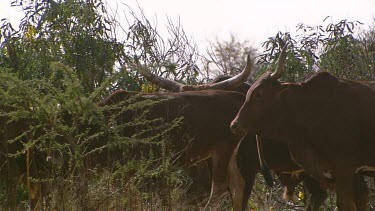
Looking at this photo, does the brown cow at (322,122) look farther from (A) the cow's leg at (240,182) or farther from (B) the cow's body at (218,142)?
(A) the cow's leg at (240,182)

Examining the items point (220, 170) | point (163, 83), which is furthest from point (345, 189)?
point (163, 83)

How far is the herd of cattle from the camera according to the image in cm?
859

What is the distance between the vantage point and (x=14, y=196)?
768 cm

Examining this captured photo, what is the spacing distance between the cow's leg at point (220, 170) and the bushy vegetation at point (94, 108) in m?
0.28

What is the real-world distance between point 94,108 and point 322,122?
8.71ft

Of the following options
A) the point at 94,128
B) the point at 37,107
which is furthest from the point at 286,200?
the point at 37,107

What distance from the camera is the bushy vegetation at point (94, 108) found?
23.0 ft

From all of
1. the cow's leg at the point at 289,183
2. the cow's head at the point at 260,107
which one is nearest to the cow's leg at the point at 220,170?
the cow's leg at the point at 289,183

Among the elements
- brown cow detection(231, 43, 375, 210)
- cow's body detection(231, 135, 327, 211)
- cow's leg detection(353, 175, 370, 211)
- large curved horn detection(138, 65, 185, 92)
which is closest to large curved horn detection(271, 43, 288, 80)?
brown cow detection(231, 43, 375, 210)

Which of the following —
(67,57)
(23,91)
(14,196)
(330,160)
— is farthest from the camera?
(67,57)

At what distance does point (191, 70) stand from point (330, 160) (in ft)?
15.6

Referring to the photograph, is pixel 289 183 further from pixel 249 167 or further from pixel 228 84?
pixel 228 84

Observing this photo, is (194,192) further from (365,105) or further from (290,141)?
(365,105)

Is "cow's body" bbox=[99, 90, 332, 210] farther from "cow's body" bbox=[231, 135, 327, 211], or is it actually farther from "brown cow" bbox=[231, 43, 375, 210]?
"brown cow" bbox=[231, 43, 375, 210]
